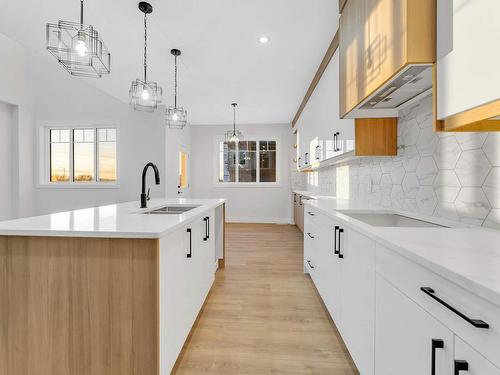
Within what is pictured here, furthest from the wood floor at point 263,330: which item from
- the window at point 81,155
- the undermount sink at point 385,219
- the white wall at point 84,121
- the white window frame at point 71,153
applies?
the window at point 81,155

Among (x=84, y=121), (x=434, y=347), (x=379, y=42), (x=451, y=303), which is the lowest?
(x=434, y=347)

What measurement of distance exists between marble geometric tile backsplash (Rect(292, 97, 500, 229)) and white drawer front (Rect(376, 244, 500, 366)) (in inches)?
23.1

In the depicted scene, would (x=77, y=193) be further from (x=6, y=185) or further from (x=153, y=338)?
(x=153, y=338)

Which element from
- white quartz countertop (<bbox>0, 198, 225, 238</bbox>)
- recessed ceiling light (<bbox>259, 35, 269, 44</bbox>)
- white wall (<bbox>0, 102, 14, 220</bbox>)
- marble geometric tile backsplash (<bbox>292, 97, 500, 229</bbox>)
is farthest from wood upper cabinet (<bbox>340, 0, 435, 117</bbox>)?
white wall (<bbox>0, 102, 14, 220</bbox>)

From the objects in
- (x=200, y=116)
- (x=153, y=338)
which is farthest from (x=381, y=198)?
(x=200, y=116)

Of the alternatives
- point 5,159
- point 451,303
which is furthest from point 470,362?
point 5,159

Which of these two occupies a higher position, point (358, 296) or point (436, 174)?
point (436, 174)

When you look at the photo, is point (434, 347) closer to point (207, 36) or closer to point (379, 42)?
point (379, 42)

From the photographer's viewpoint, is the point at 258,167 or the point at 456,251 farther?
the point at 258,167

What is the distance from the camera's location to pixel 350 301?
4.82 feet

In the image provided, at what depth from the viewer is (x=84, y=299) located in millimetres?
1245

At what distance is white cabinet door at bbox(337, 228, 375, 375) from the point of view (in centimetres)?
119

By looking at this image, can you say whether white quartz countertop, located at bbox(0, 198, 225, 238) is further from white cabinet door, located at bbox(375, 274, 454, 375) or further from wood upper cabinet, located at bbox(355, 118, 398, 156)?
wood upper cabinet, located at bbox(355, 118, 398, 156)

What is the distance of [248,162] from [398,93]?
5.89 metres
